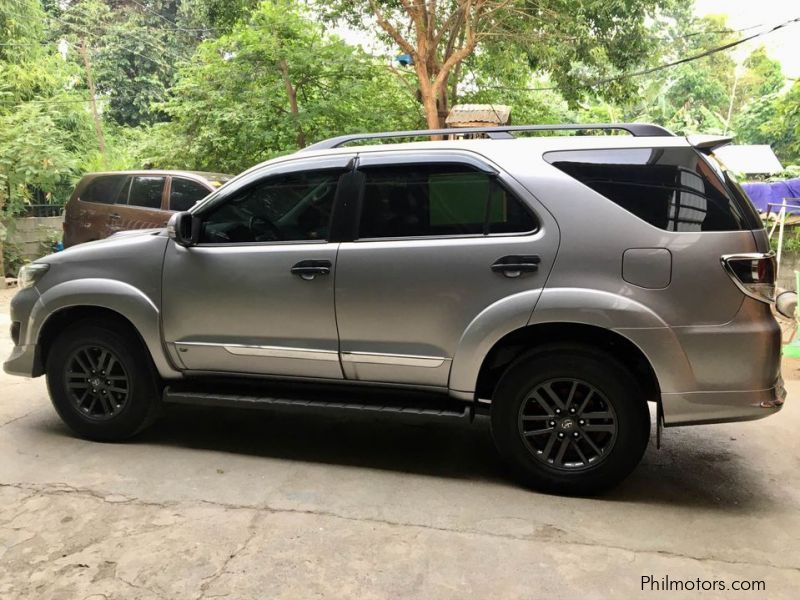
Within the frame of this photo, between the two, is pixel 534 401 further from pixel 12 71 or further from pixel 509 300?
pixel 12 71

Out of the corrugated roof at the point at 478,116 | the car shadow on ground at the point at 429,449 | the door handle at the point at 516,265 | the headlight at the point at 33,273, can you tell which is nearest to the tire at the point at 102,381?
the car shadow on ground at the point at 429,449

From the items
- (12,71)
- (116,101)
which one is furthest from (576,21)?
(116,101)

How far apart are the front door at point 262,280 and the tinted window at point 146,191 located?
225 inches

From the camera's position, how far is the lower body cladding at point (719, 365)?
312cm

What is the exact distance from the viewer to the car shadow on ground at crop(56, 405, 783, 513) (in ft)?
11.7

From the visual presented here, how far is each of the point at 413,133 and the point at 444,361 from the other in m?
1.33

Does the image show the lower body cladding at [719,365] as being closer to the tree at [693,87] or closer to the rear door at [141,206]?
the rear door at [141,206]

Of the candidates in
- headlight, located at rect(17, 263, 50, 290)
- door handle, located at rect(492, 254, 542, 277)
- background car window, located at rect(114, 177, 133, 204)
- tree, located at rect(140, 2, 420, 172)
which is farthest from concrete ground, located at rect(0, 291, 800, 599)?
tree, located at rect(140, 2, 420, 172)

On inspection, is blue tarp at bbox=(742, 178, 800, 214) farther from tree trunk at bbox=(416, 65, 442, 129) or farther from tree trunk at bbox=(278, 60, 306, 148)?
tree trunk at bbox=(278, 60, 306, 148)

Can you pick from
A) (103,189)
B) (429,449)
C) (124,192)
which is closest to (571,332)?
(429,449)

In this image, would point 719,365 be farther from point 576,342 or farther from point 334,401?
point 334,401

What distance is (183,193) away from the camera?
9.12 m

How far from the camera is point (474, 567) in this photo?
2.77m

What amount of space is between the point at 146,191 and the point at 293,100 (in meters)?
4.41
